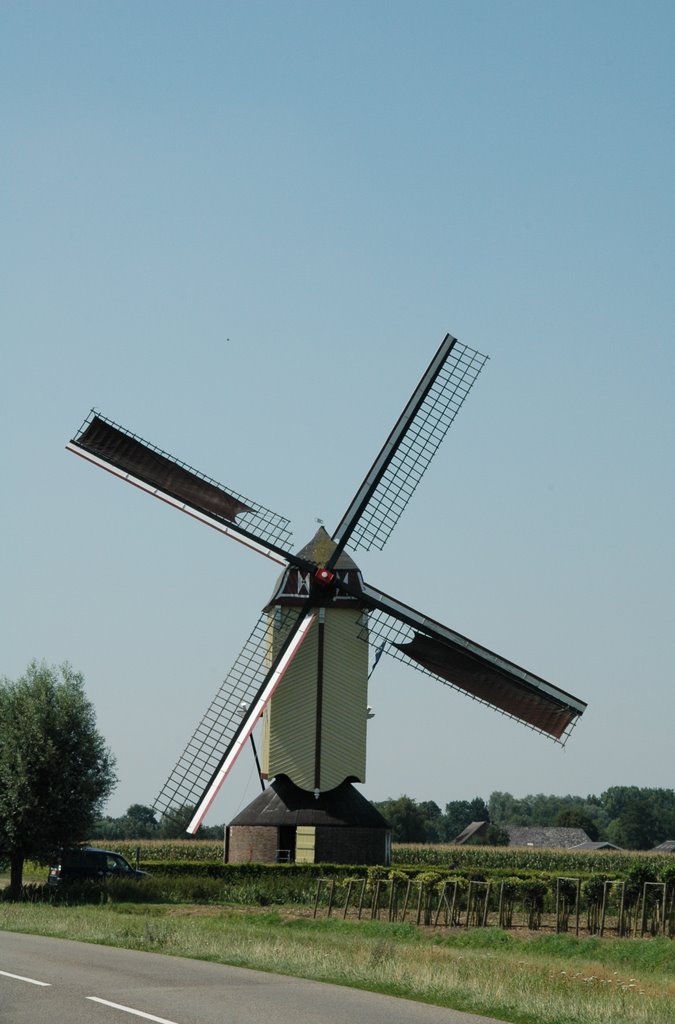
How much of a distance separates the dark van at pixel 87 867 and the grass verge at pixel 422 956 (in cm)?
441

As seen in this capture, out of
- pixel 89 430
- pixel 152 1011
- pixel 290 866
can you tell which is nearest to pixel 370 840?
pixel 290 866

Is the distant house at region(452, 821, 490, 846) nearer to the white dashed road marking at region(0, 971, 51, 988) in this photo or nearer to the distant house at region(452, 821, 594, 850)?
the distant house at region(452, 821, 594, 850)

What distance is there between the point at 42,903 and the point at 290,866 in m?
7.88

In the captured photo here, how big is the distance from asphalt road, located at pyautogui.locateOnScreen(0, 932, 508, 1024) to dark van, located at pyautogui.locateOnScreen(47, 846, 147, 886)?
18.8m

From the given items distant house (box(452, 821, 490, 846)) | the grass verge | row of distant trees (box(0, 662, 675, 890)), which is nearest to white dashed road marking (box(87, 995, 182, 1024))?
the grass verge

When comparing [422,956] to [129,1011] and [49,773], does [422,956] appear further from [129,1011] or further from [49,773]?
[49,773]

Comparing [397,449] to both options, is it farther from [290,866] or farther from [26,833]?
[26,833]

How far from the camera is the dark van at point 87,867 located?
3875 centimetres

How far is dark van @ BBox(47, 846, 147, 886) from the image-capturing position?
38750 mm

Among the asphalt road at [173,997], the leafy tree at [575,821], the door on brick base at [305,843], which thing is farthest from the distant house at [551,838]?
the asphalt road at [173,997]

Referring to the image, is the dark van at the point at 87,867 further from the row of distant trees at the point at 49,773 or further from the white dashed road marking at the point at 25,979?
the white dashed road marking at the point at 25,979

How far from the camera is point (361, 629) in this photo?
41.1 m

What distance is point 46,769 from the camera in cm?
3834

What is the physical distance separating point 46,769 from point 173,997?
24111 millimetres
